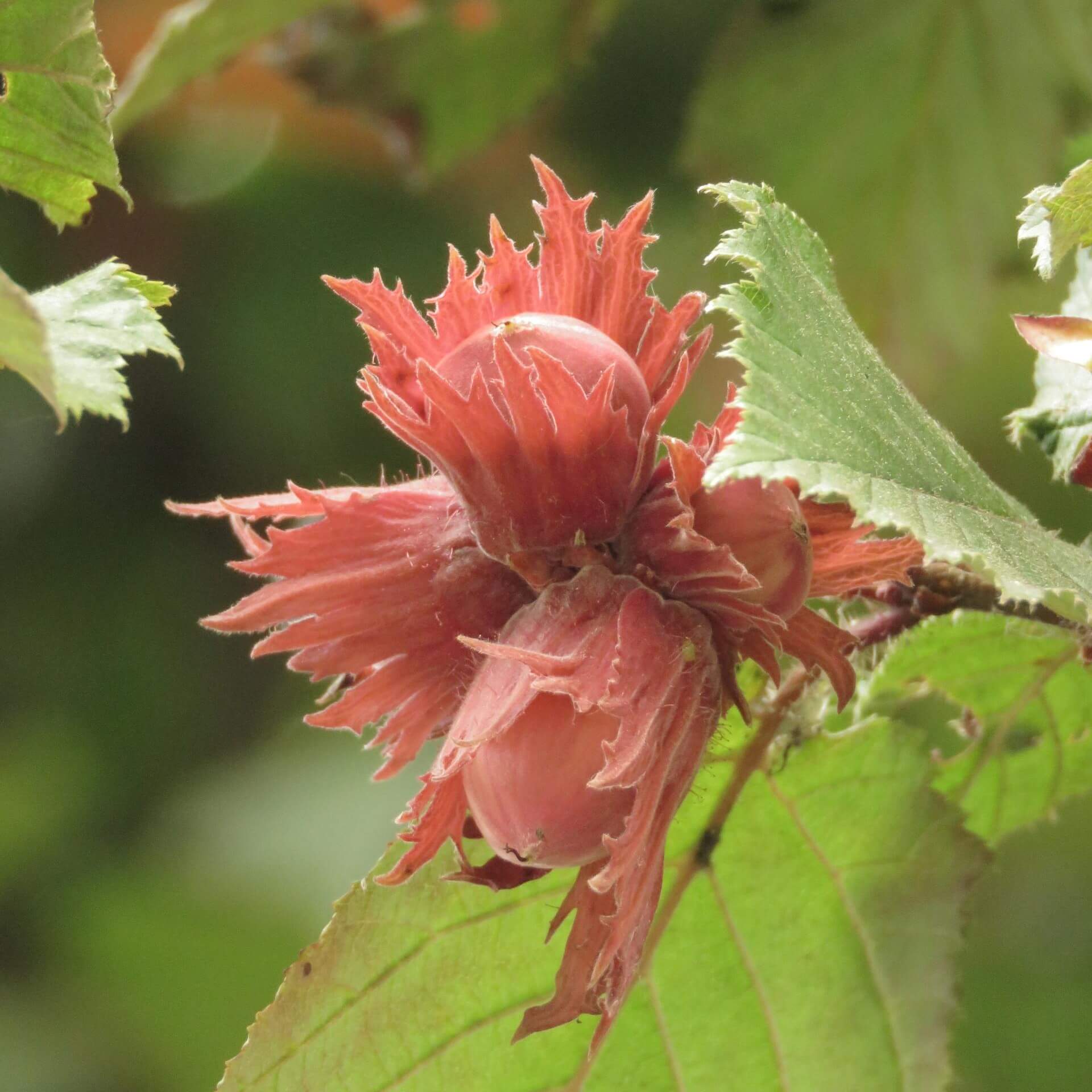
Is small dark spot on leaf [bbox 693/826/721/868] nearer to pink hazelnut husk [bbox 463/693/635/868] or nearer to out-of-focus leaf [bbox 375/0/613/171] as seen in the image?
pink hazelnut husk [bbox 463/693/635/868]

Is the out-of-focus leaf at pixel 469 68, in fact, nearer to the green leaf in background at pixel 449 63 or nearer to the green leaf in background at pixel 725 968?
the green leaf in background at pixel 449 63

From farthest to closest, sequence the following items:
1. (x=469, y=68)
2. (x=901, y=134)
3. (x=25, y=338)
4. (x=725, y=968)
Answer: (x=469, y=68), (x=901, y=134), (x=725, y=968), (x=25, y=338)

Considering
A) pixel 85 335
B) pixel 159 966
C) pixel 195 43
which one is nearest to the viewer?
pixel 85 335

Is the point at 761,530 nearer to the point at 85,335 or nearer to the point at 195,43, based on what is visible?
the point at 85,335

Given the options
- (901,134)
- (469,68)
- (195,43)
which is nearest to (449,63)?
(469,68)

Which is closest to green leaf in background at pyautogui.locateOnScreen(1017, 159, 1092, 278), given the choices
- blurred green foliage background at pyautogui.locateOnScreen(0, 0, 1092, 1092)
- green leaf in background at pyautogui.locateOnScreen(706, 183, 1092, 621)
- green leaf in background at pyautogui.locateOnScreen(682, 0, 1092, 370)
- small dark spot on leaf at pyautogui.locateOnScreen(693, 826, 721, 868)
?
green leaf in background at pyautogui.locateOnScreen(706, 183, 1092, 621)
